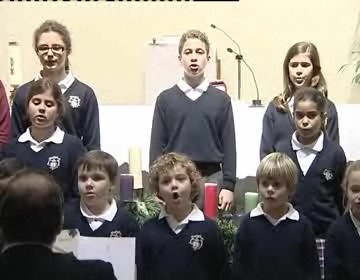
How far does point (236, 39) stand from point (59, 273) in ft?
10.8

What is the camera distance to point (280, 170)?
9.84 ft

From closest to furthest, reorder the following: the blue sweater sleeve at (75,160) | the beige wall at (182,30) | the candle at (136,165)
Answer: the blue sweater sleeve at (75,160) → the candle at (136,165) → the beige wall at (182,30)

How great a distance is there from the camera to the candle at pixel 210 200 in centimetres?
Answer: 336

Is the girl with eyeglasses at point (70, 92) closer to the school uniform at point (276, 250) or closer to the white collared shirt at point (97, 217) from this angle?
the white collared shirt at point (97, 217)

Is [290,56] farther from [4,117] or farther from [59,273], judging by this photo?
[59,273]

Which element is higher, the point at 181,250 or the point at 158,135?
the point at 158,135

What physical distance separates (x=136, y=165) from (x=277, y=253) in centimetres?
109

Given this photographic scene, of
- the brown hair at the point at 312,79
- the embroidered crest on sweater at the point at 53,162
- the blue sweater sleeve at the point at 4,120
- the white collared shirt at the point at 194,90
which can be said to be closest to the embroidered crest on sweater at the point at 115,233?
the embroidered crest on sweater at the point at 53,162

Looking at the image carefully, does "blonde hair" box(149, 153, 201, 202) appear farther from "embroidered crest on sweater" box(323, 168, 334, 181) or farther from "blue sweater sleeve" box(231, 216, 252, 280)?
"embroidered crest on sweater" box(323, 168, 334, 181)

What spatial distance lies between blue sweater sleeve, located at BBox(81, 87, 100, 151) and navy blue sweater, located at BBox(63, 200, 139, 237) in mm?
451

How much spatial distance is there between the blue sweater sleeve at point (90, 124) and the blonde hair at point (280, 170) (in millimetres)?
760

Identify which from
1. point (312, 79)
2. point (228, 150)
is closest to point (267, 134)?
point (228, 150)

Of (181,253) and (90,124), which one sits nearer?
(181,253)

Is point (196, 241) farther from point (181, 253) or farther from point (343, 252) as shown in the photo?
point (343, 252)
